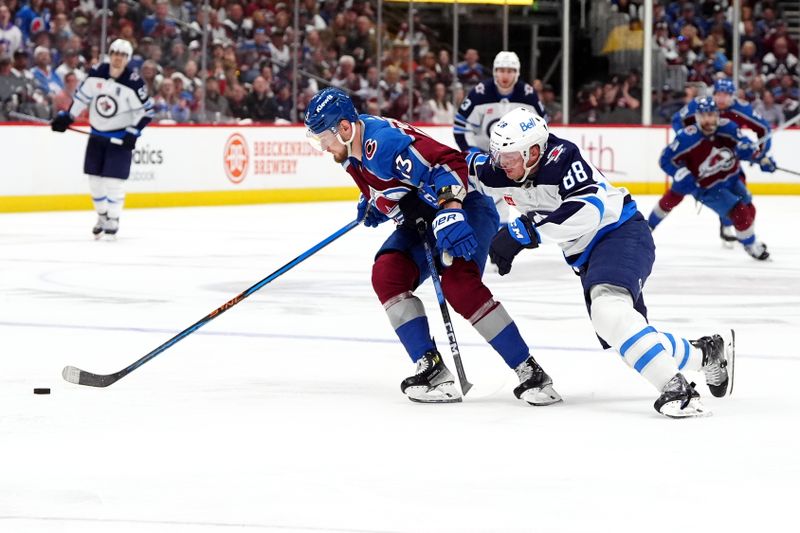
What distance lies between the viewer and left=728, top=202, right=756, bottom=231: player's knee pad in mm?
8609

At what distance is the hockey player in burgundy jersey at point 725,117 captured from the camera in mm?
9078

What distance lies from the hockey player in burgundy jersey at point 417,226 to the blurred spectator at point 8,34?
8.20 m

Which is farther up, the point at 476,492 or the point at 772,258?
the point at 476,492

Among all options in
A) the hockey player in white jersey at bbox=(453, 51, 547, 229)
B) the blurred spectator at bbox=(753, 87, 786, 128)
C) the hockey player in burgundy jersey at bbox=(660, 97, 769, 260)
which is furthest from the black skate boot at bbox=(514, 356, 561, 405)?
the blurred spectator at bbox=(753, 87, 786, 128)

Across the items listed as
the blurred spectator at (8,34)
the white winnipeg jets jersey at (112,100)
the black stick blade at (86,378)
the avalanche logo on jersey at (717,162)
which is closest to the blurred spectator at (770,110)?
the avalanche logo on jersey at (717,162)

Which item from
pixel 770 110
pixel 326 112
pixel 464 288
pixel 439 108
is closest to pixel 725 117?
pixel 464 288

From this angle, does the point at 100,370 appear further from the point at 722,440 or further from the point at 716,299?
the point at 716,299

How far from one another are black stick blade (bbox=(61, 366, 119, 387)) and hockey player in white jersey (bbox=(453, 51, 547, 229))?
442 centimetres

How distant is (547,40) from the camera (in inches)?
651

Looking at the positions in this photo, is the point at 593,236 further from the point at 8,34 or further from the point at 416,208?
the point at 8,34

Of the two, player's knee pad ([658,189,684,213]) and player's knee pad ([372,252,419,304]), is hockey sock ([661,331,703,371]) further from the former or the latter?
player's knee pad ([658,189,684,213])

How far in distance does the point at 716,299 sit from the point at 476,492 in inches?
155

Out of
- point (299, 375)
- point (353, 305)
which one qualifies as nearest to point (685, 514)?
point (299, 375)

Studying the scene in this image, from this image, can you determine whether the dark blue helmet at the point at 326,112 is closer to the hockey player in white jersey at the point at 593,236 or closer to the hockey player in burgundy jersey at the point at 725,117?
the hockey player in white jersey at the point at 593,236
